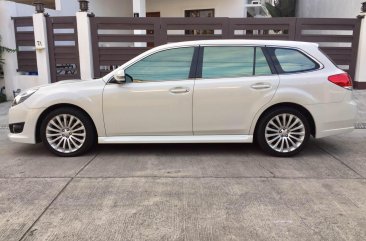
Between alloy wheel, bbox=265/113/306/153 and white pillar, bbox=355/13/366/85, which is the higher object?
white pillar, bbox=355/13/366/85

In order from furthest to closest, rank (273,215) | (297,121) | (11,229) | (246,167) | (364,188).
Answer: (297,121) → (246,167) → (364,188) → (273,215) → (11,229)

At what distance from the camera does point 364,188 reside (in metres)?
4.15

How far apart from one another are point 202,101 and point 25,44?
271 inches

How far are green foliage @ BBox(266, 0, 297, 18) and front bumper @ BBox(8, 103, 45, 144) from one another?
42.4 ft

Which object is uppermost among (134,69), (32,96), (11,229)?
(134,69)

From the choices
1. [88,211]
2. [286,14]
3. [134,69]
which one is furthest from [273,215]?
[286,14]

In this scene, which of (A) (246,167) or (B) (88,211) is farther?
(A) (246,167)

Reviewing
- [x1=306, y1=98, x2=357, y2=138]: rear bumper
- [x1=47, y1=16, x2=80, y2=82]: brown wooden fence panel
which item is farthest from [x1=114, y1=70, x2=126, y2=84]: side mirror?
[x1=47, y1=16, x2=80, y2=82]: brown wooden fence panel

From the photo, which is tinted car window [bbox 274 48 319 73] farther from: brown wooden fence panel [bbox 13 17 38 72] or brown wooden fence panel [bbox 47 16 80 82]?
brown wooden fence panel [bbox 13 17 38 72]

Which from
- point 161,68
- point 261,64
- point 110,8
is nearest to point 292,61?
point 261,64

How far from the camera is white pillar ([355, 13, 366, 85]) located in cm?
959

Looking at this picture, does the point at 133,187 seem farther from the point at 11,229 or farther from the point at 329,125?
the point at 329,125

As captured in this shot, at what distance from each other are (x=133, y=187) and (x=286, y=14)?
1431 cm

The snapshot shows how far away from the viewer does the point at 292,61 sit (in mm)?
5262
